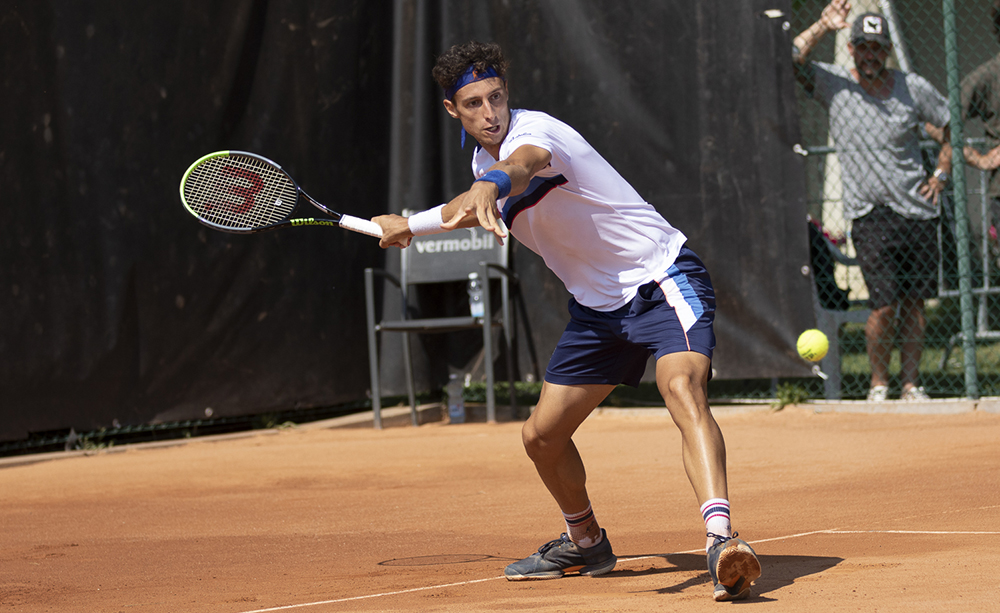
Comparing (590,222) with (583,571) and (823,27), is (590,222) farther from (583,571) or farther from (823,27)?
(823,27)

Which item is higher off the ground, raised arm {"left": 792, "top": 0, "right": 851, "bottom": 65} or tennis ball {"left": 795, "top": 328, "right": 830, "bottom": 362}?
raised arm {"left": 792, "top": 0, "right": 851, "bottom": 65}

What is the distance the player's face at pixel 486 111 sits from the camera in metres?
3.09

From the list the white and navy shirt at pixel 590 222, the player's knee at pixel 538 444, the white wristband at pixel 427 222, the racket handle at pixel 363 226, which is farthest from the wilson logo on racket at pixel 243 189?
the player's knee at pixel 538 444

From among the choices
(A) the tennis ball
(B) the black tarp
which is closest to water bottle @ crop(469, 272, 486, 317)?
(B) the black tarp

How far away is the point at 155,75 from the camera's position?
667 centimetres

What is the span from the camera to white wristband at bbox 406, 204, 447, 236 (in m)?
2.71

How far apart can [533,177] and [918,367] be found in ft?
14.1

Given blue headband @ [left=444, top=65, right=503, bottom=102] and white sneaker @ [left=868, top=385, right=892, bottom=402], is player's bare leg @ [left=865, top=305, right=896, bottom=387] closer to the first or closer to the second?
white sneaker @ [left=868, top=385, right=892, bottom=402]

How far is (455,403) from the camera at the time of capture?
24.8ft

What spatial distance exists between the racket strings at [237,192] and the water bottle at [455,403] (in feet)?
12.0

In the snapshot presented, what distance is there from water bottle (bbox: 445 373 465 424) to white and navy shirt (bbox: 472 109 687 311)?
4459 mm

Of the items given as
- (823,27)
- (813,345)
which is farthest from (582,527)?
(823,27)

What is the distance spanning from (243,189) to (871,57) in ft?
13.3

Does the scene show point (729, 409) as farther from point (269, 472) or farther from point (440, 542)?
point (440, 542)
